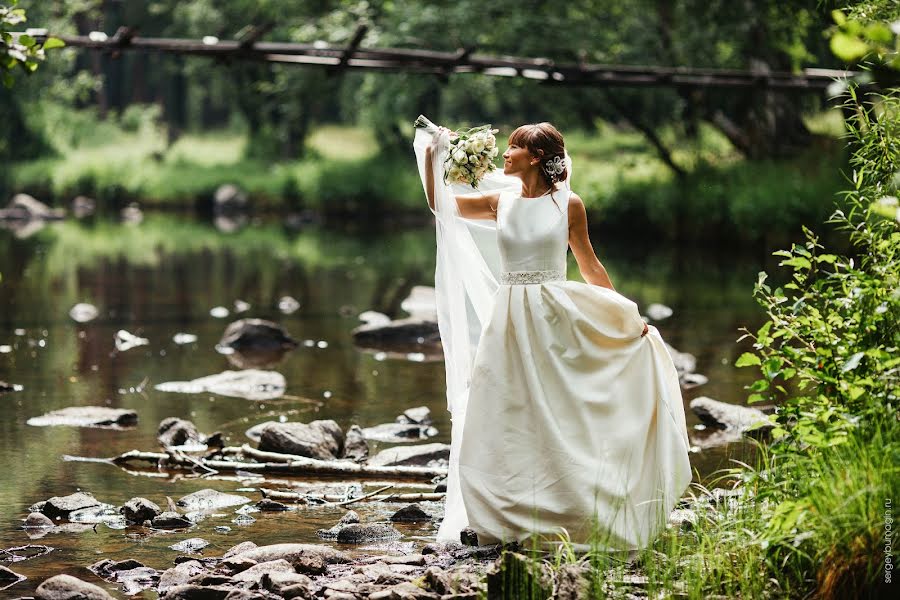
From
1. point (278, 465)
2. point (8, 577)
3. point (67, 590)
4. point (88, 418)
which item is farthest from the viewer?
point (88, 418)

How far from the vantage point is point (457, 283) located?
Answer: 7156 millimetres

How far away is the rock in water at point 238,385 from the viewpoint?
12.4m

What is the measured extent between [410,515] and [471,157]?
7.72 feet

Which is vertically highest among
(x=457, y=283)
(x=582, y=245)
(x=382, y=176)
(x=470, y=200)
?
(x=382, y=176)

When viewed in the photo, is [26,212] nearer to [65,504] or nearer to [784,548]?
[65,504]

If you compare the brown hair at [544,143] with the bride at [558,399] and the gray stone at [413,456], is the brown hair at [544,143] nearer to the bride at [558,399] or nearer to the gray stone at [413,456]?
the bride at [558,399]

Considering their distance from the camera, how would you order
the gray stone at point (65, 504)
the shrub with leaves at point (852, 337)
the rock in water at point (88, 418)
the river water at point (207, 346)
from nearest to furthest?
the shrub with leaves at point (852, 337)
the gray stone at point (65, 504)
the river water at point (207, 346)
the rock in water at point (88, 418)

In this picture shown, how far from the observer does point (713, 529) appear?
6.03 meters

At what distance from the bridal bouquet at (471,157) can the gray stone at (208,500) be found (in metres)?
2.74

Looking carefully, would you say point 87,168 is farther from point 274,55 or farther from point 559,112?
point 274,55

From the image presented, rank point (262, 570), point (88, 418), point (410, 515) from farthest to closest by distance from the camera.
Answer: point (88, 418) → point (410, 515) → point (262, 570)

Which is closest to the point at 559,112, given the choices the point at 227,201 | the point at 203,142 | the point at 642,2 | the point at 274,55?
the point at 642,2

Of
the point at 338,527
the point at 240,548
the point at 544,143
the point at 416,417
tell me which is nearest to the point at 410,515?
the point at 338,527

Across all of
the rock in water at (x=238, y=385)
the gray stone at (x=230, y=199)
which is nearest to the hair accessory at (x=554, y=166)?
the rock in water at (x=238, y=385)
